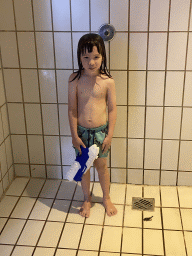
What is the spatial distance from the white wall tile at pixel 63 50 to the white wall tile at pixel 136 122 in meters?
0.51

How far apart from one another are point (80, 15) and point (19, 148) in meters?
1.04

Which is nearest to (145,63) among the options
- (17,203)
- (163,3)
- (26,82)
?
(163,3)

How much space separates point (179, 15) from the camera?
179 cm

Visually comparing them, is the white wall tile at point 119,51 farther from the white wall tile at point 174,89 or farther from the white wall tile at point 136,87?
the white wall tile at point 174,89

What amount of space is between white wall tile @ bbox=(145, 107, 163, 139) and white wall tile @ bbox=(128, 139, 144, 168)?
0.28 ft

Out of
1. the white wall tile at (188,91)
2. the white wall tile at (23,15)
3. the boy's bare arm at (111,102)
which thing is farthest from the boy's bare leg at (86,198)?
the white wall tile at (23,15)

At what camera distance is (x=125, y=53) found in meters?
1.90

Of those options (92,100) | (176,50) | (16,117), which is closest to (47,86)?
(16,117)

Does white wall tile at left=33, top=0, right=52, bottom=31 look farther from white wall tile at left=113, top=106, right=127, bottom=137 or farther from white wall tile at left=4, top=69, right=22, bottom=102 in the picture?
white wall tile at left=113, top=106, right=127, bottom=137

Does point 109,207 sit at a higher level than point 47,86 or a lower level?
lower

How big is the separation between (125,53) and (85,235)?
1.12 m

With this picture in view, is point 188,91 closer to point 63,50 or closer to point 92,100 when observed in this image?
point 92,100

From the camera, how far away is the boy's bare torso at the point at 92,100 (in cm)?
172

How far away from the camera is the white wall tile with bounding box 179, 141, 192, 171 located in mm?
2069
